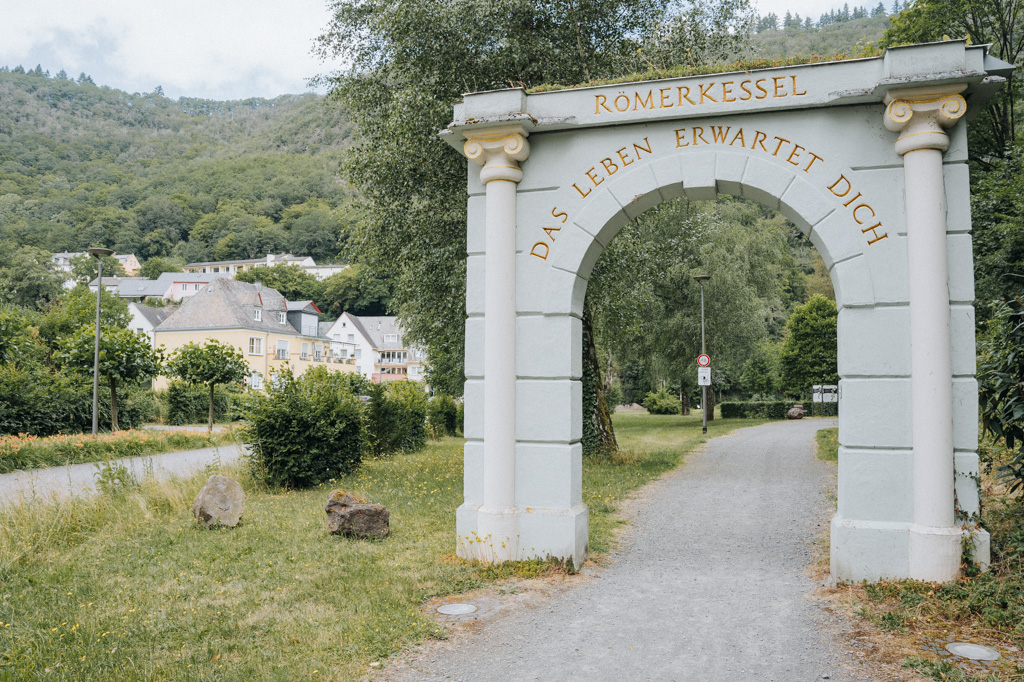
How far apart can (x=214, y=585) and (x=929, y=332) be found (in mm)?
6601

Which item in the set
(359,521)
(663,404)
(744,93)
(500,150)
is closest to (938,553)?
(744,93)

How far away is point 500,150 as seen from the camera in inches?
288

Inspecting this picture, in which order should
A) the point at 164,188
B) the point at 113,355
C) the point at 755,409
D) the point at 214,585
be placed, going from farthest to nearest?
the point at 164,188
the point at 755,409
the point at 113,355
the point at 214,585

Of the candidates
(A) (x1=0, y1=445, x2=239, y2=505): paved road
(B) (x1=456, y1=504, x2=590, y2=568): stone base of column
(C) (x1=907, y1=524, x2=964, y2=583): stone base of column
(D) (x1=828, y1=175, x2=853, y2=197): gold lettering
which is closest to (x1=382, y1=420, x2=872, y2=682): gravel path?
(B) (x1=456, y1=504, x2=590, y2=568): stone base of column

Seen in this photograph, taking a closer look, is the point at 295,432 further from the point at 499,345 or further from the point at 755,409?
the point at 755,409

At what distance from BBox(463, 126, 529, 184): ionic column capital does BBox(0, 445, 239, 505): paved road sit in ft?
20.2

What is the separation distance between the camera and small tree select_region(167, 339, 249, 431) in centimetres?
2709

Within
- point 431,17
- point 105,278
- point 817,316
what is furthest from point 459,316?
point 105,278

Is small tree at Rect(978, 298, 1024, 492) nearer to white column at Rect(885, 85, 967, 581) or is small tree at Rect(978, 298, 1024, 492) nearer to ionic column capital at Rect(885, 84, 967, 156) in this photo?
white column at Rect(885, 85, 967, 581)

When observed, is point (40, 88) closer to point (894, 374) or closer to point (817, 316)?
point (817, 316)

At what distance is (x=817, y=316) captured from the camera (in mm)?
42625

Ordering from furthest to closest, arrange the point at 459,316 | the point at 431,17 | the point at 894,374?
the point at 459,316 < the point at 431,17 < the point at 894,374

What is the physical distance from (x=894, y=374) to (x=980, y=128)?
18622 mm

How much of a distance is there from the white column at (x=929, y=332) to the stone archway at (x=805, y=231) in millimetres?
15
